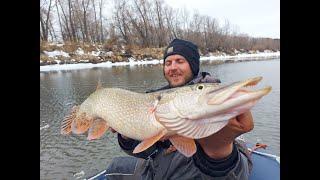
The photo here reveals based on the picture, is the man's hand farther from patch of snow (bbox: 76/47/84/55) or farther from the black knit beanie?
patch of snow (bbox: 76/47/84/55)

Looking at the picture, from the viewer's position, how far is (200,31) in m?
2.13

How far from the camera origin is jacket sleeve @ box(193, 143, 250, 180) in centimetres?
189

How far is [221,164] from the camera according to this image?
6.18 ft

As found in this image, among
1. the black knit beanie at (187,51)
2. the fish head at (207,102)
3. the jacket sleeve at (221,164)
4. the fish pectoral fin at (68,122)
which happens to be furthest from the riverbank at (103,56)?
the jacket sleeve at (221,164)

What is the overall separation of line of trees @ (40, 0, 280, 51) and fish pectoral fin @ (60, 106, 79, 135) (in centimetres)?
45

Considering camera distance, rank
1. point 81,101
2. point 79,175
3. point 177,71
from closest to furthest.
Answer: point 177,71, point 81,101, point 79,175

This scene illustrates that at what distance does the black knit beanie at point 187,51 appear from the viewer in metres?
1.89

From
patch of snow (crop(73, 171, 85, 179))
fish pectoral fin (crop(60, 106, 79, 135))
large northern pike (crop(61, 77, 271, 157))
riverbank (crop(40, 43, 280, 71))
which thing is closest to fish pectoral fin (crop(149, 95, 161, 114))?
large northern pike (crop(61, 77, 271, 157))

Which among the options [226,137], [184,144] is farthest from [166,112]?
[226,137]

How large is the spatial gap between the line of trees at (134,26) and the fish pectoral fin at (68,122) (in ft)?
1.49

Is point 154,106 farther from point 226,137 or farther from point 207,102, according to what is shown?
point 226,137

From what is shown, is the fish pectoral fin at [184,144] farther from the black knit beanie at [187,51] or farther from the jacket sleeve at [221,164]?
the black knit beanie at [187,51]

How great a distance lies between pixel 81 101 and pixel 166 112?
514 millimetres
